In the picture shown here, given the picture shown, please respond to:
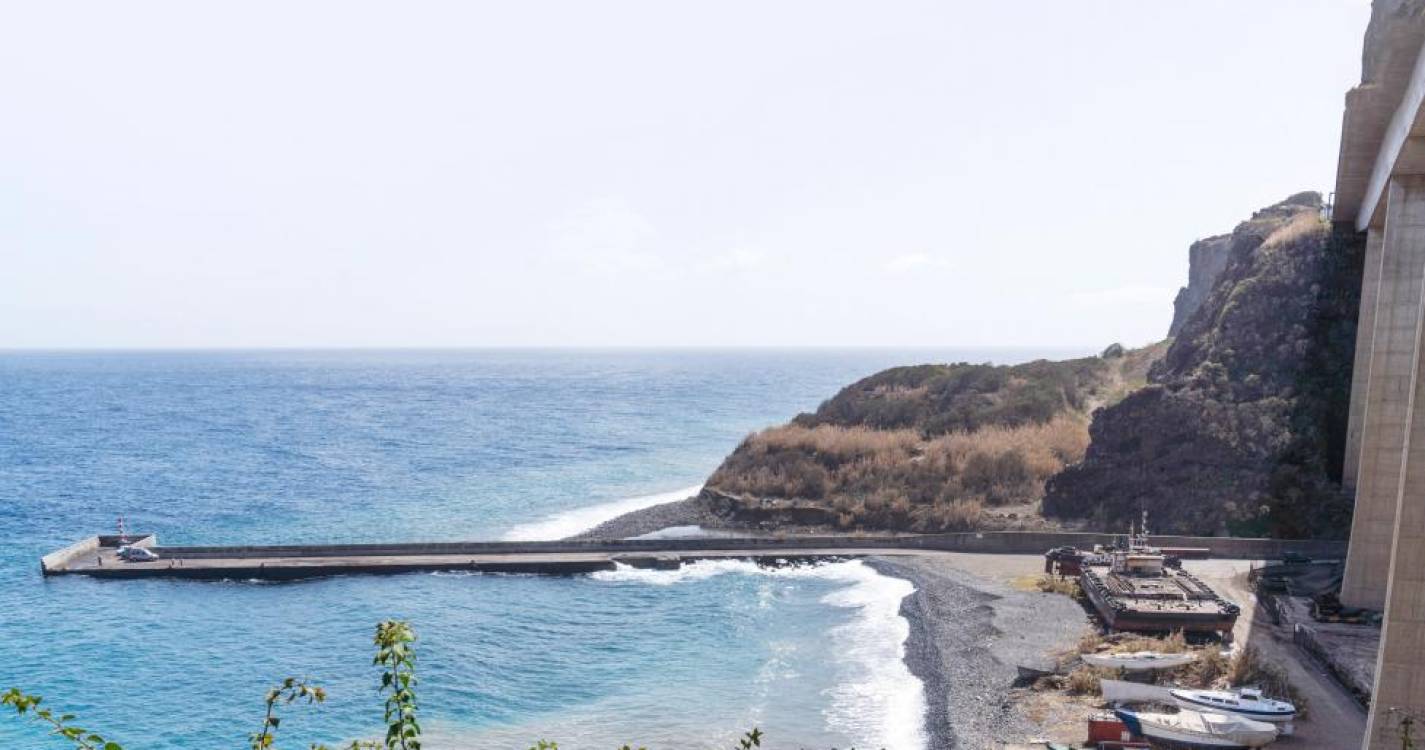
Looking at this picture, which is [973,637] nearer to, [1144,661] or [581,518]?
[1144,661]

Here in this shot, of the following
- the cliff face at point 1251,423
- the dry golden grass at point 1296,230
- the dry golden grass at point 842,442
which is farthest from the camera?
the dry golden grass at point 842,442

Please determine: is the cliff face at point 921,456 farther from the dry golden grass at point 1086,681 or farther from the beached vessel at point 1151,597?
the dry golden grass at point 1086,681

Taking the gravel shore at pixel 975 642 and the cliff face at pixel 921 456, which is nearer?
the gravel shore at pixel 975 642

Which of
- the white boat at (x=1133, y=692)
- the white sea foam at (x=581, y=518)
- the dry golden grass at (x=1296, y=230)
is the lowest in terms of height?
the white sea foam at (x=581, y=518)

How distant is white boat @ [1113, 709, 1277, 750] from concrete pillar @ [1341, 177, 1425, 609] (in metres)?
10.9

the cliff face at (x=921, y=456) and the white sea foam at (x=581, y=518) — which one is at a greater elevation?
the cliff face at (x=921, y=456)

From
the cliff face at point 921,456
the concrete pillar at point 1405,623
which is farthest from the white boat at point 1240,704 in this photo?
the cliff face at point 921,456

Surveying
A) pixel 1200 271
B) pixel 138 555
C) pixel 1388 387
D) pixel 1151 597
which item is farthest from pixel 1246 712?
pixel 1200 271

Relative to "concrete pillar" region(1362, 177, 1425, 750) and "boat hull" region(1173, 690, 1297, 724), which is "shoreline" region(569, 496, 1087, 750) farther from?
"concrete pillar" region(1362, 177, 1425, 750)

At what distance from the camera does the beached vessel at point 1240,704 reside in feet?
84.8

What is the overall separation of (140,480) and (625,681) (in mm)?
67438

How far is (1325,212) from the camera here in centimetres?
7106

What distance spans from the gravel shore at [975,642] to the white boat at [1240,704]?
4.23 m

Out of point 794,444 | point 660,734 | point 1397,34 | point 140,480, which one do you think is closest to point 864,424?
point 794,444
